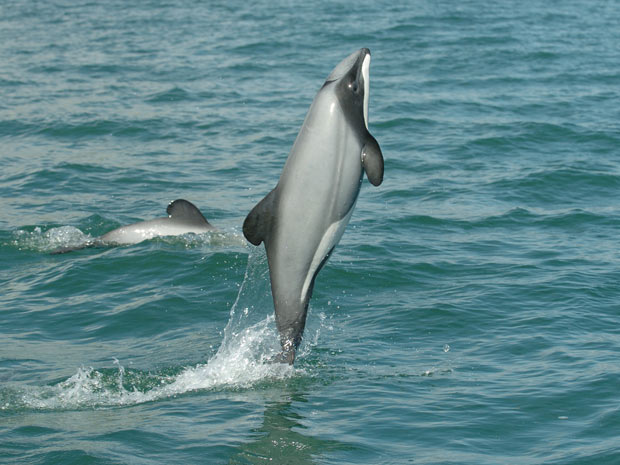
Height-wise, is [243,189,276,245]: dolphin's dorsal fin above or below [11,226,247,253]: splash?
above

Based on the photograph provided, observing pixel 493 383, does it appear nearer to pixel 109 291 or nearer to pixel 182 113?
pixel 109 291

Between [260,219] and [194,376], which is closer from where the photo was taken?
[260,219]

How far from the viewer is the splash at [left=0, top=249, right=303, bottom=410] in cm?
930

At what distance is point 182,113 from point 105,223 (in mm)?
8470

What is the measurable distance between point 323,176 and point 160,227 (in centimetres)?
706

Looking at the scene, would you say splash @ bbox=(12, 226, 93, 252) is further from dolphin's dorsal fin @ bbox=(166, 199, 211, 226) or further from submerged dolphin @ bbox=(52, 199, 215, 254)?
dolphin's dorsal fin @ bbox=(166, 199, 211, 226)

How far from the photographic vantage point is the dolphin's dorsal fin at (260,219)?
25.9ft

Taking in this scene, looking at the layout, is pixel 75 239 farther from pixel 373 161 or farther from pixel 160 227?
pixel 373 161

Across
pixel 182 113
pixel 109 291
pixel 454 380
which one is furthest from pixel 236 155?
pixel 454 380

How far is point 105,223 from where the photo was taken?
15.5 metres

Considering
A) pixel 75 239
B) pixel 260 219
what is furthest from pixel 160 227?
pixel 260 219

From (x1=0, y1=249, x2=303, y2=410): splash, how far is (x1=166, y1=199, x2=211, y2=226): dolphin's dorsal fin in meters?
3.80

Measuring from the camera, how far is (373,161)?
7777mm

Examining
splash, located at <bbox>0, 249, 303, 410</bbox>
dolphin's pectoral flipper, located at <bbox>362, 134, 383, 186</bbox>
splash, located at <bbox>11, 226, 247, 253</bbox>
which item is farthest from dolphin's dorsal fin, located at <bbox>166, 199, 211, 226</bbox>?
dolphin's pectoral flipper, located at <bbox>362, 134, 383, 186</bbox>
